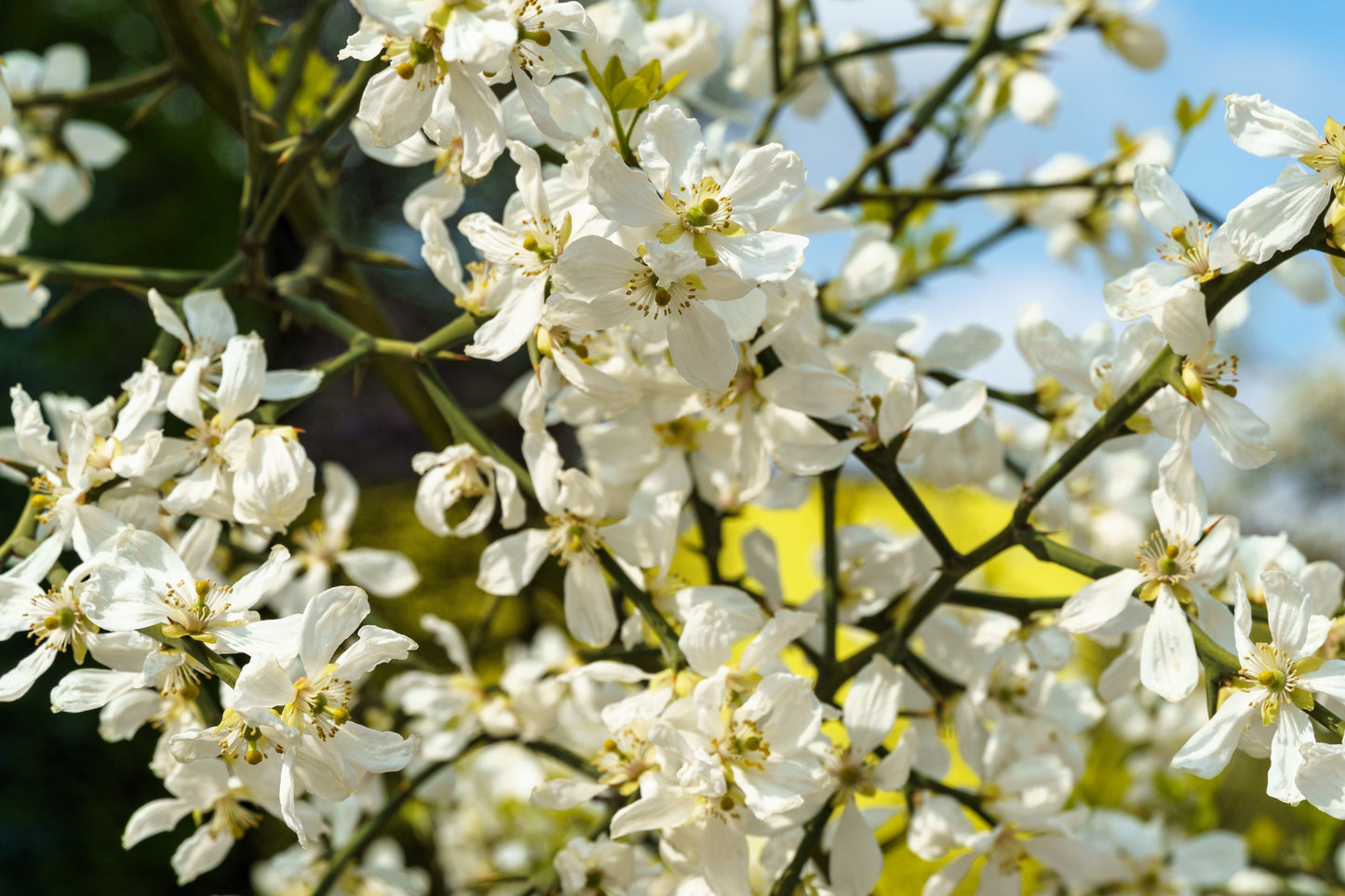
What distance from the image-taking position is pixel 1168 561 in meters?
0.57

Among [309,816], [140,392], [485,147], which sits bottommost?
[309,816]

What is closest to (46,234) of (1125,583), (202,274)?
(202,274)

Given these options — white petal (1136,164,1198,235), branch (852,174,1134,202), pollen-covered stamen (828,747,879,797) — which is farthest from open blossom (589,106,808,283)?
branch (852,174,1134,202)

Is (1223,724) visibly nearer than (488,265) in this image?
Yes

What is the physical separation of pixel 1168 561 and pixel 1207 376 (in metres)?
0.10

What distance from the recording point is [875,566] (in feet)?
2.47

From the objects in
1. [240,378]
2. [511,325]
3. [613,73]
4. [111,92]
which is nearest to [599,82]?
[613,73]

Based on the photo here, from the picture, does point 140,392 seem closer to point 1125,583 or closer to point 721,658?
point 721,658

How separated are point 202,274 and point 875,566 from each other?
1.70 ft

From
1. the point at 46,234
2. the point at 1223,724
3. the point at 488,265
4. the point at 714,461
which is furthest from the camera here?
the point at 46,234

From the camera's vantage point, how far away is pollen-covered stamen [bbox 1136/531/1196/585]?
0.57 meters

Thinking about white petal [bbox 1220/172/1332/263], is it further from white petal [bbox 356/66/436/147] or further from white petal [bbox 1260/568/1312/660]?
white petal [bbox 356/66/436/147]

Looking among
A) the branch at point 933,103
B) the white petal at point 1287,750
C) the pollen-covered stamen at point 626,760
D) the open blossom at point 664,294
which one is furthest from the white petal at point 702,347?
the branch at point 933,103

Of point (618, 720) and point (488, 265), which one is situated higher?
point (488, 265)
